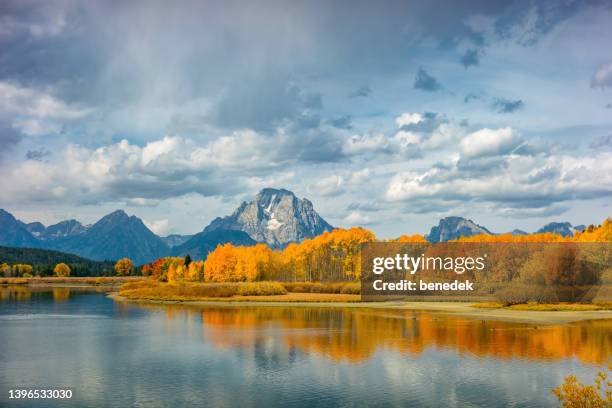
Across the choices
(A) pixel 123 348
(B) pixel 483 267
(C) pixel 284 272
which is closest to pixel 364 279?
(B) pixel 483 267

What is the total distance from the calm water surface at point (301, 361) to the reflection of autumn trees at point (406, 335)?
0.15m

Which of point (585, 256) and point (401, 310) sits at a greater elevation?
point (585, 256)

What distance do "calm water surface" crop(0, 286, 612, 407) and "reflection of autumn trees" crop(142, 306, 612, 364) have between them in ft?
0.48

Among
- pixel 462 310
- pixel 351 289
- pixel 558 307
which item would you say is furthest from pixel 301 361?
pixel 351 289

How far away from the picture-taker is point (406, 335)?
6341 cm

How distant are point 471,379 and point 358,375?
829 cm

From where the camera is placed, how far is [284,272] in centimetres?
18925

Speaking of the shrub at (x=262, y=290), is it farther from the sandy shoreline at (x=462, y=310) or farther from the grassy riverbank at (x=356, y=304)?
the sandy shoreline at (x=462, y=310)

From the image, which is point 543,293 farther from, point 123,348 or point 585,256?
point 123,348

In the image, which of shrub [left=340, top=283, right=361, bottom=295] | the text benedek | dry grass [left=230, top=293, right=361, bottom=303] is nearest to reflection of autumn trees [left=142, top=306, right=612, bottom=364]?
dry grass [left=230, top=293, right=361, bottom=303]

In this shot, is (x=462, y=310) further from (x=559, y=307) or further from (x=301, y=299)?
(x=301, y=299)

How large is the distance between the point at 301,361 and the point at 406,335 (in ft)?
65.2

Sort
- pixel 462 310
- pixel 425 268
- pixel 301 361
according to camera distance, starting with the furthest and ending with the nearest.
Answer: pixel 425 268
pixel 462 310
pixel 301 361

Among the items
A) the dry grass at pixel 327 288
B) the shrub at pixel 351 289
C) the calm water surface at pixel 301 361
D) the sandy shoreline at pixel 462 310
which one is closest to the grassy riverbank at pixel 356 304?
the sandy shoreline at pixel 462 310
